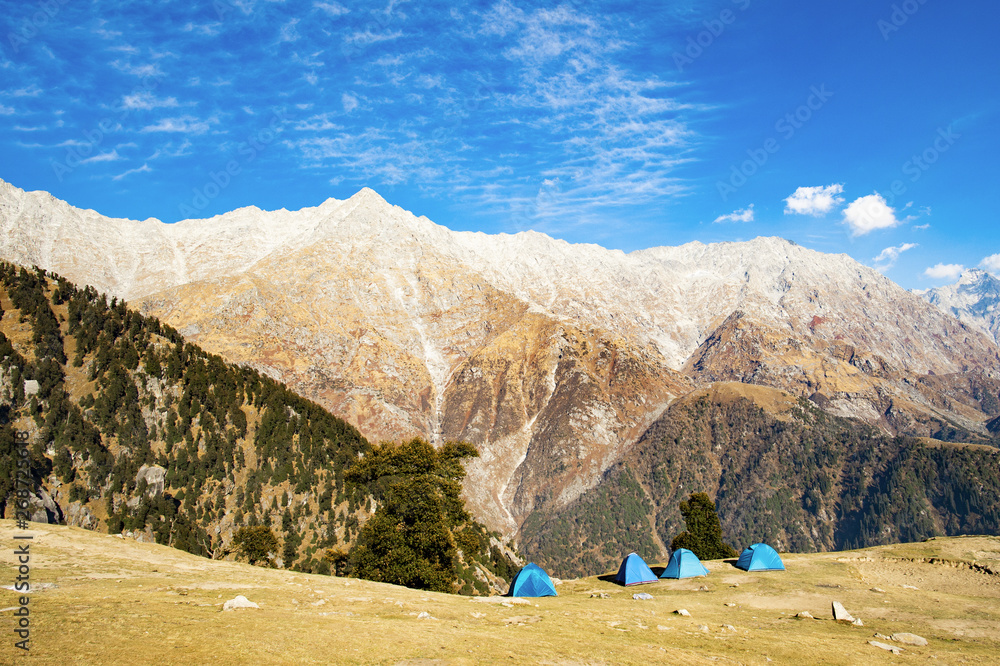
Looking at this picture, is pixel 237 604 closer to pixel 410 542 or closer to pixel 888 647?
pixel 410 542

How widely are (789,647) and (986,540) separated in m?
50.9

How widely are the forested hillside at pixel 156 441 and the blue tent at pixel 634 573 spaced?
27.4 metres

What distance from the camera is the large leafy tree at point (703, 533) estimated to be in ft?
321

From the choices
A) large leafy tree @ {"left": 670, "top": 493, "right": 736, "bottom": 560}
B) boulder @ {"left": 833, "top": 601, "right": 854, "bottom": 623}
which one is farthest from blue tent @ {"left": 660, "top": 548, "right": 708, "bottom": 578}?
large leafy tree @ {"left": 670, "top": 493, "right": 736, "bottom": 560}

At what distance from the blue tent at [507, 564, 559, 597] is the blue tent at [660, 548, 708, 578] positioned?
15652 millimetres

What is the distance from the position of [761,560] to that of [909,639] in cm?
3451

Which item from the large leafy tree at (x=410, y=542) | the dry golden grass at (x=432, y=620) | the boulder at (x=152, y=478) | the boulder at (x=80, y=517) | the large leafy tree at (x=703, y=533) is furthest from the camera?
the boulder at (x=152, y=478)

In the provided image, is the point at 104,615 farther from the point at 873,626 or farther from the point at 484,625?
the point at 873,626

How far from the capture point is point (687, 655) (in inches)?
1094

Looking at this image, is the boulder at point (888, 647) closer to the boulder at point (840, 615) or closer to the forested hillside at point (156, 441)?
the boulder at point (840, 615)

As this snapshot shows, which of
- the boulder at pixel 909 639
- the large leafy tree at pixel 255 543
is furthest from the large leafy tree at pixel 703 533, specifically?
the large leafy tree at pixel 255 543

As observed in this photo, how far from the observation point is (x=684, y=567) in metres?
64.1

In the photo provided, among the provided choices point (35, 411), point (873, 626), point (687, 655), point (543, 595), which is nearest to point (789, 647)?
point (687, 655)

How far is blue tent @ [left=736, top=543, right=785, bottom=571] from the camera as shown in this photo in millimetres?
64062
